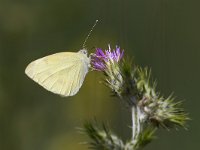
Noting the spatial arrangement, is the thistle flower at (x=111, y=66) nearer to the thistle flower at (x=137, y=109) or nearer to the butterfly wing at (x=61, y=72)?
the thistle flower at (x=137, y=109)

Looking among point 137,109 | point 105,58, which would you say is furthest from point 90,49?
point 137,109

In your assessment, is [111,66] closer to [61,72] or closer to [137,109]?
[137,109]

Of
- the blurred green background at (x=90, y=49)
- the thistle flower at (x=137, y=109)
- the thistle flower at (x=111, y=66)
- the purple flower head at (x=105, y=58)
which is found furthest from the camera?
the blurred green background at (x=90, y=49)

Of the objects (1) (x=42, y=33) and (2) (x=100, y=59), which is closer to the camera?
(2) (x=100, y=59)

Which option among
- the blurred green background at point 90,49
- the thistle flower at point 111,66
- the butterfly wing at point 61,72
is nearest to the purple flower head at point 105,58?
the thistle flower at point 111,66

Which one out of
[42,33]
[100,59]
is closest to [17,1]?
[42,33]

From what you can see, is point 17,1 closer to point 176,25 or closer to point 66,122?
point 66,122

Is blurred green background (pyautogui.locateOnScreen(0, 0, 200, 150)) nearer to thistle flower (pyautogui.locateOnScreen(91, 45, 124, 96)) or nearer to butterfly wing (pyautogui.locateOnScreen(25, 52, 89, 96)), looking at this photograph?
butterfly wing (pyautogui.locateOnScreen(25, 52, 89, 96))
